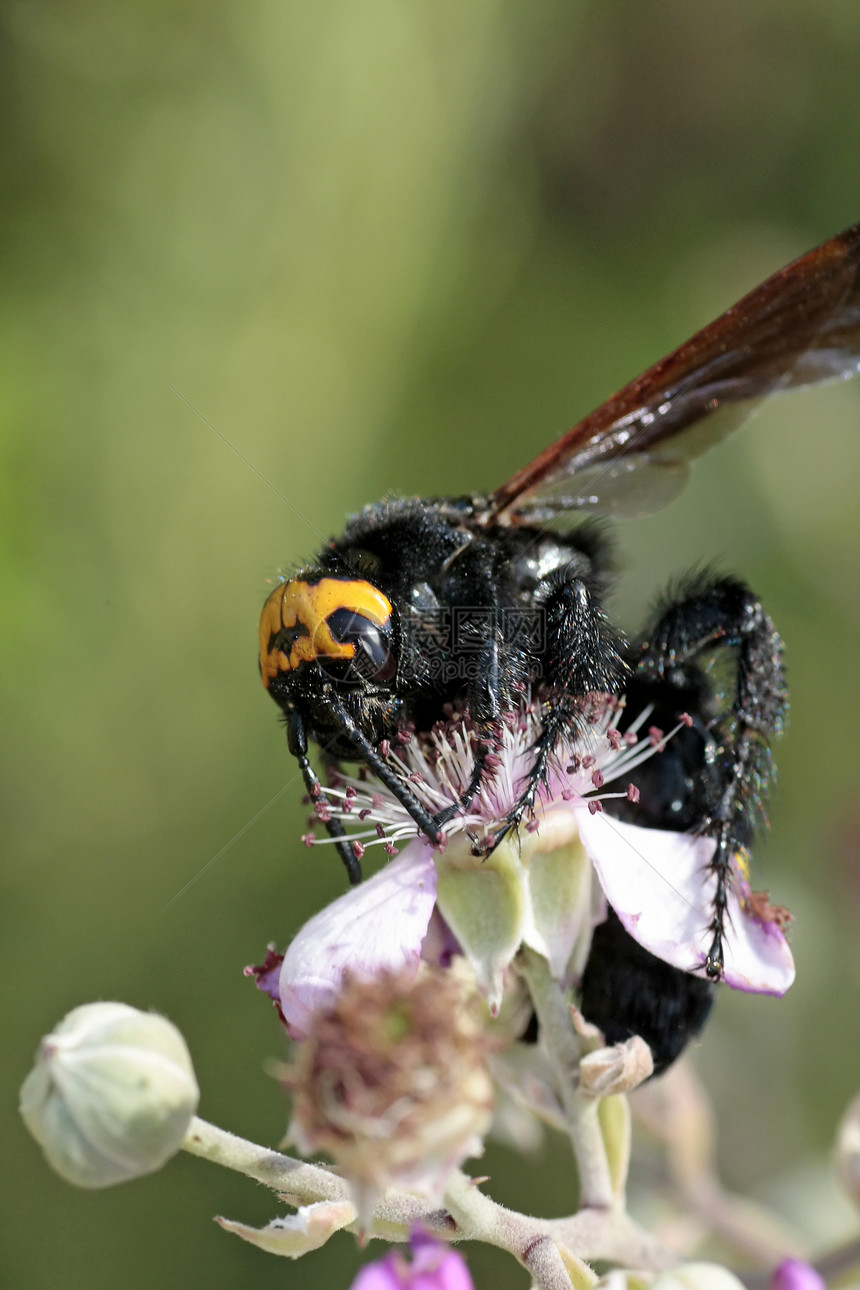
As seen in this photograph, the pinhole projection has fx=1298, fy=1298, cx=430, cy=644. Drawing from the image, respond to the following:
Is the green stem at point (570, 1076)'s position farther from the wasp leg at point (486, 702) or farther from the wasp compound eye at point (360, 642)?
the wasp compound eye at point (360, 642)

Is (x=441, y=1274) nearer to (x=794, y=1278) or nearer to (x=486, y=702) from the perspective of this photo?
(x=794, y=1278)

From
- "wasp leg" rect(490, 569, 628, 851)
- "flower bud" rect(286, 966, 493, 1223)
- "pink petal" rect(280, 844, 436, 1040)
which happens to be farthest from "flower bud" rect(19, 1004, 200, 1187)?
"wasp leg" rect(490, 569, 628, 851)

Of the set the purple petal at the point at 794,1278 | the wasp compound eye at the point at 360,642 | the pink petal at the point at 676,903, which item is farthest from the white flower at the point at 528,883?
the purple petal at the point at 794,1278

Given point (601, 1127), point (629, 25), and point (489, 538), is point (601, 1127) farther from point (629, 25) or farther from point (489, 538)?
point (629, 25)

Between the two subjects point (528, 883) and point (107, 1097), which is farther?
point (528, 883)

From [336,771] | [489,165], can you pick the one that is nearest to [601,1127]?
[336,771]

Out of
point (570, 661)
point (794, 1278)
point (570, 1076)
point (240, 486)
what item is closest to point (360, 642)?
point (570, 661)

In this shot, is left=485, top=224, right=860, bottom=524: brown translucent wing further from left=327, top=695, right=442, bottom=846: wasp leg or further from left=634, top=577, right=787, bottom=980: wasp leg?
left=327, top=695, right=442, bottom=846: wasp leg
